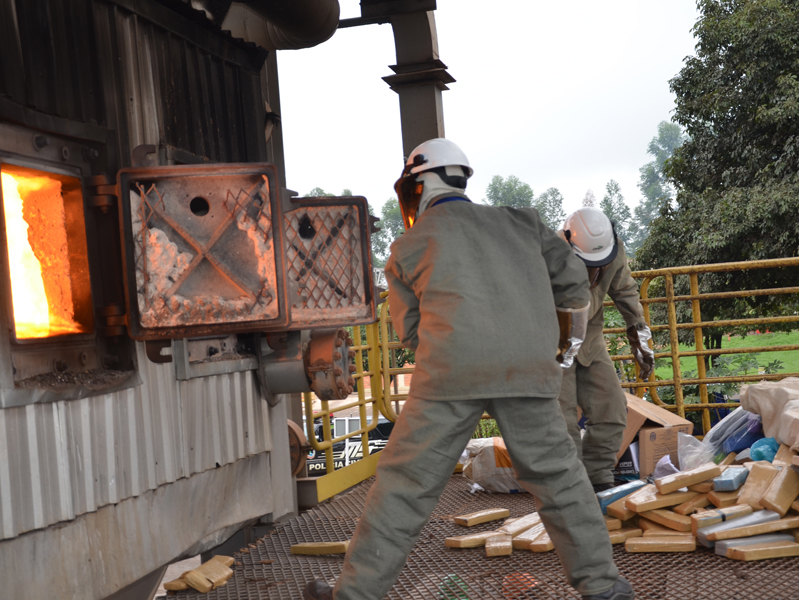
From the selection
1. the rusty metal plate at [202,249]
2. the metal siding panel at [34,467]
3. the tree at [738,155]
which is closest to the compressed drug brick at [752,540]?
the rusty metal plate at [202,249]

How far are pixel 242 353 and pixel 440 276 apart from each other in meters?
1.83

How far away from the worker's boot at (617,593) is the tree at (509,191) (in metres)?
107

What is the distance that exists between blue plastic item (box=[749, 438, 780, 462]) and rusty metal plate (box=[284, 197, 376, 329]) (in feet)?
8.78

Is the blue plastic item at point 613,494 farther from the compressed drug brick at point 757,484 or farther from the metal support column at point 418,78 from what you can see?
the metal support column at point 418,78

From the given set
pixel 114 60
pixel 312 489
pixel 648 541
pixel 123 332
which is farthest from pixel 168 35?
pixel 648 541

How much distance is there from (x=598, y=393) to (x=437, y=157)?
2.21m

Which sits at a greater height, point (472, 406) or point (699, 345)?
point (472, 406)

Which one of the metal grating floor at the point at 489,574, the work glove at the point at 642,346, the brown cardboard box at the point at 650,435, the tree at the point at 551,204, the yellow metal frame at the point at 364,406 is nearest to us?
the metal grating floor at the point at 489,574

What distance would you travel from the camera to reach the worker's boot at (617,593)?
2.83m

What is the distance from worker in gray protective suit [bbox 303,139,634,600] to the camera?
110 inches

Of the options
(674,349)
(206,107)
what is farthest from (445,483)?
(674,349)

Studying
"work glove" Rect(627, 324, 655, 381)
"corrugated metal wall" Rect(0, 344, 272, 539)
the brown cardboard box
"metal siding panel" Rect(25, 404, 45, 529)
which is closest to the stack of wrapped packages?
the brown cardboard box

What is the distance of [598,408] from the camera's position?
185 inches

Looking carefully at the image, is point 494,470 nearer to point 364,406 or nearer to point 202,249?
point 364,406
